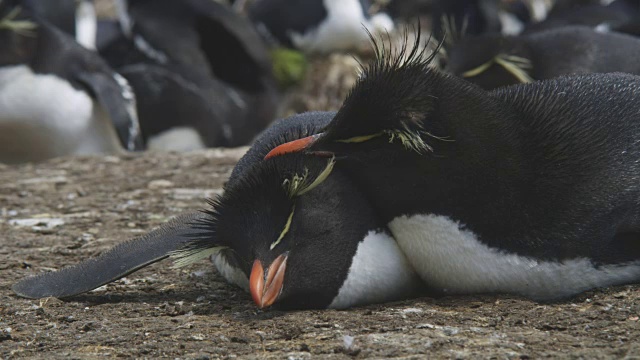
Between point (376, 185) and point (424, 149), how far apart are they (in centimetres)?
19

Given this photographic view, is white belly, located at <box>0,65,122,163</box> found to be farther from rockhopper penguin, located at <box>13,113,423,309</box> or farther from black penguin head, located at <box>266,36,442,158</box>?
black penguin head, located at <box>266,36,442,158</box>

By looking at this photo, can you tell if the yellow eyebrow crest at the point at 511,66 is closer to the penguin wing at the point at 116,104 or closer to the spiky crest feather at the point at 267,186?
the spiky crest feather at the point at 267,186

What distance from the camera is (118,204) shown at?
3.88 meters

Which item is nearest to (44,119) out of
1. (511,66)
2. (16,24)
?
(16,24)

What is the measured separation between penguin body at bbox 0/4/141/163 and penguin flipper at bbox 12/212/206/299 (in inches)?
131

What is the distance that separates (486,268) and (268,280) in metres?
0.55

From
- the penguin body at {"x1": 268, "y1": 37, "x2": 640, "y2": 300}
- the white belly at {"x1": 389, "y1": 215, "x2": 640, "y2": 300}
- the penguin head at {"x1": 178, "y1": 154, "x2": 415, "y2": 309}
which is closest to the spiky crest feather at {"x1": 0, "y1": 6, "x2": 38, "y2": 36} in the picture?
the penguin head at {"x1": 178, "y1": 154, "x2": 415, "y2": 309}

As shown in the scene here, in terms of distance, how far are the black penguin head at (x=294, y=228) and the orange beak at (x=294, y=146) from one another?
0.06ft

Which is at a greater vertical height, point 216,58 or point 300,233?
point 216,58

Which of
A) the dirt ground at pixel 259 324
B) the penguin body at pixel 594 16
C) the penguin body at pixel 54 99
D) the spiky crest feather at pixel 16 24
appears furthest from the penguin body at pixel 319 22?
the dirt ground at pixel 259 324

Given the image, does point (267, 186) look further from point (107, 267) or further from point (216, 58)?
point (216, 58)

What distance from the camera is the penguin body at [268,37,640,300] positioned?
232cm

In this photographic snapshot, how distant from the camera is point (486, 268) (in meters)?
2.40

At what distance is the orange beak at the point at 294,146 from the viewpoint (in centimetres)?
239
